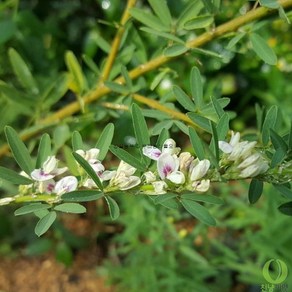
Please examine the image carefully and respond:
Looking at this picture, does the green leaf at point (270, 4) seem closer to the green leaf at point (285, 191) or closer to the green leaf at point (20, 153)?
the green leaf at point (285, 191)

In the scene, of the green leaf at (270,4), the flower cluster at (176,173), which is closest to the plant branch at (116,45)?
the green leaf at (270,4)

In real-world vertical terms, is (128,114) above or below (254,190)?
below

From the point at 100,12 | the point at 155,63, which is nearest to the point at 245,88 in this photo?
the point at 100,12

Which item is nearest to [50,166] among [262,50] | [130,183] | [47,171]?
[47,171]

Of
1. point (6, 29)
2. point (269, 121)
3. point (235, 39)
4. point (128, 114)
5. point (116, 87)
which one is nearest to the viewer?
point (269, 121)

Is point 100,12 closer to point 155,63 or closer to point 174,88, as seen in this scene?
point 155,63

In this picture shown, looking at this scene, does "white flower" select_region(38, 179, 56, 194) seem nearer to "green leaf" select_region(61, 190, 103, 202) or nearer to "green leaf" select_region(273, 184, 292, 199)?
"green leaf" select_region(61, 190, 103, 202)

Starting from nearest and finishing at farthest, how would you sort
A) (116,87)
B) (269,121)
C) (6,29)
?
(269,121) → (116,87) → (6,29)

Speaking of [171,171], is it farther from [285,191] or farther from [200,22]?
[200,22]
